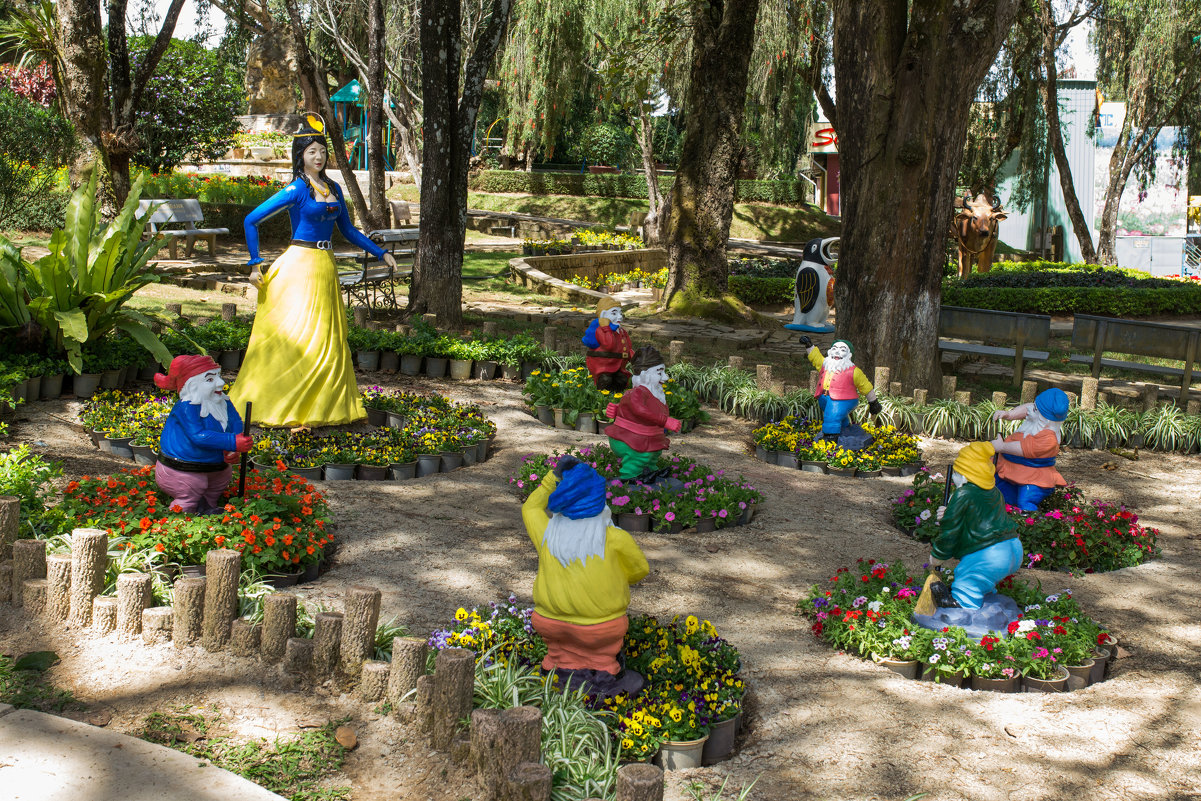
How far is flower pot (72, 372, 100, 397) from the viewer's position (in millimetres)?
8539

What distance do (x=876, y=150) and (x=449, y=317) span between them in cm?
555

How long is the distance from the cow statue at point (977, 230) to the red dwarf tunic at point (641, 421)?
15.9 metres

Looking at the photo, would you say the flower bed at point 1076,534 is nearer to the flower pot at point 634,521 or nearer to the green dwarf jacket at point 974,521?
the green dwarf jacket at point 974,521

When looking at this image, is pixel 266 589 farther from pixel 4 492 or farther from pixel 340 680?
pixel 4 492

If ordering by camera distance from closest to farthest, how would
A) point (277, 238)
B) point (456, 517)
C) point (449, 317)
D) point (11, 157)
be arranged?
point (456, 517), point (11, 157), point (449, 317), point (277, 238)

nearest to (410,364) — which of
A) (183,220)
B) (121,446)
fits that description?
(121,446)

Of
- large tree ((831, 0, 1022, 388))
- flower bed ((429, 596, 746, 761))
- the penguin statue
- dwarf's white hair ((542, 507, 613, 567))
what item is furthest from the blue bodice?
the penguin statue

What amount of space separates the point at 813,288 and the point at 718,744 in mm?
10608

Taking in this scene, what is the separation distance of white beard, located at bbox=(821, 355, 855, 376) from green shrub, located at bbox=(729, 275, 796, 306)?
10368 millimetres

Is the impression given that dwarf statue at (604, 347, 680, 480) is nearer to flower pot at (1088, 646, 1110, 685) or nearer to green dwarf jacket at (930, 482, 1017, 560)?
green dwarf jacket at (930, 482, 1017, 560)

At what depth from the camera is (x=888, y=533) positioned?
7.21 metres

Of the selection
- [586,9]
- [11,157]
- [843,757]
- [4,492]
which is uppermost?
[586,9]

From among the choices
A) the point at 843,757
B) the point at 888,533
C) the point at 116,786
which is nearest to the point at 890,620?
the point at 843,757

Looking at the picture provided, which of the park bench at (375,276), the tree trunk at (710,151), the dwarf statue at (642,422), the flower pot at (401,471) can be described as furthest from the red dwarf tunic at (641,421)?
the tree trunk at (710,151)
